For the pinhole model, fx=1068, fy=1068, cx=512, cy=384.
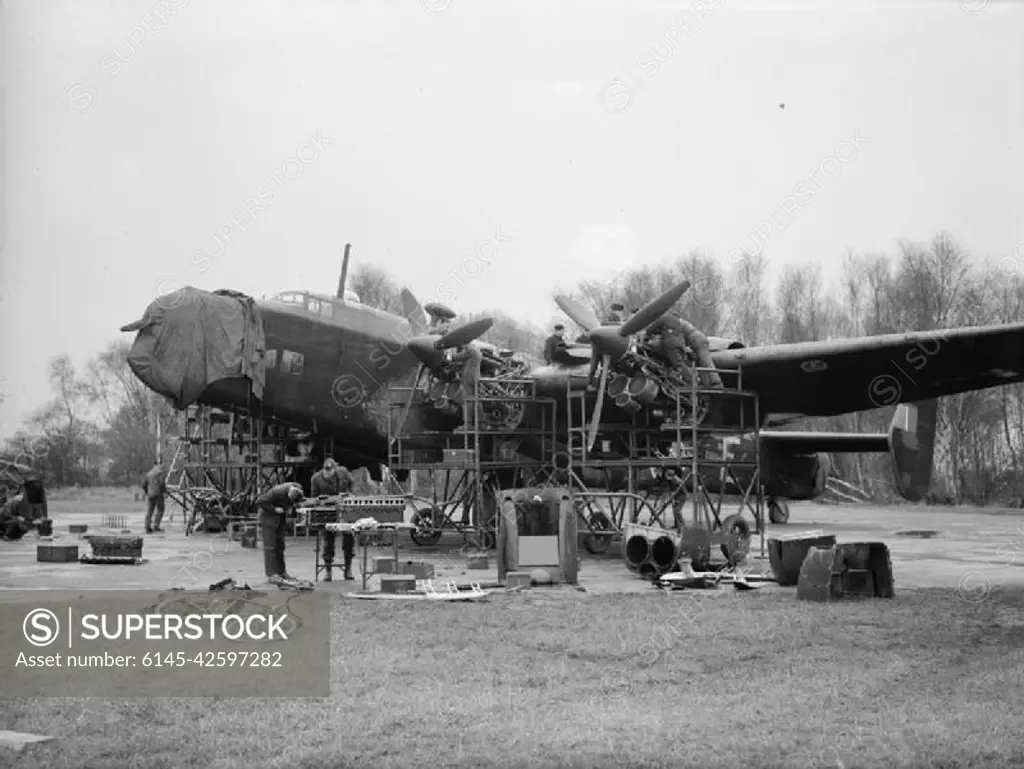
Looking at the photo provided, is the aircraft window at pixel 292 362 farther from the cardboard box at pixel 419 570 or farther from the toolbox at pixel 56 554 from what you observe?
the cardboard box at pixel 419 570

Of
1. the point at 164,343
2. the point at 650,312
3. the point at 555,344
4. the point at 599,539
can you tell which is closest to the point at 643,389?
the point at 650,312

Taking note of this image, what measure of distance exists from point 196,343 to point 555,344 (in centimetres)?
806

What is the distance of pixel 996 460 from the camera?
47.5 metres

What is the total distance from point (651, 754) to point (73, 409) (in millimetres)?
48273

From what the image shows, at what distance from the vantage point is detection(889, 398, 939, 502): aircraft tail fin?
26047mm

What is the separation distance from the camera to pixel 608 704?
8.09 metres

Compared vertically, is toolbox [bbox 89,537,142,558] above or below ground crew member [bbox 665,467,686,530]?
below

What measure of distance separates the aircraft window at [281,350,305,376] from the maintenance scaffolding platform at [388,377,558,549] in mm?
2365

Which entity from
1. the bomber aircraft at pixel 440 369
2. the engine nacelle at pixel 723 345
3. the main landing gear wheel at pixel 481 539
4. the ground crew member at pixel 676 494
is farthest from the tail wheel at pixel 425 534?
the engine nacelle at pixel 723 345

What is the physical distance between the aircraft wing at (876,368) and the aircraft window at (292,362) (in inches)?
394

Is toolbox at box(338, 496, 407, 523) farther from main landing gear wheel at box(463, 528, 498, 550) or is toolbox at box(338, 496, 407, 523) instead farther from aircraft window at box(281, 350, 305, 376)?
aircraft window at box(281, 350, 305, 376)

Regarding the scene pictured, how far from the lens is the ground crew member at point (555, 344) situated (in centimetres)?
2425

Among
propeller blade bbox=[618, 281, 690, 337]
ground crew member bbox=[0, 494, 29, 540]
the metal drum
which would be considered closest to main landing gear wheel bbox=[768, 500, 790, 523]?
the metal drum

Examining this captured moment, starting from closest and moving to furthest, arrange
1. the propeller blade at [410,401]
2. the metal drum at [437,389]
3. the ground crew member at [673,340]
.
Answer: the ground crew member at [673,340] → the propeller blade at [410,401] → the metal drum at [437,389]
